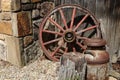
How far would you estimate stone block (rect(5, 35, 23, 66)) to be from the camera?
368cm

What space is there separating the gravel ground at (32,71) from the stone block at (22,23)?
60 cm

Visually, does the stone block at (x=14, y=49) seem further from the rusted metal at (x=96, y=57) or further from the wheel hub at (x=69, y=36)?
the rusted metal at (x=96, y=57)

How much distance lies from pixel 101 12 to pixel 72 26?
0.57 m

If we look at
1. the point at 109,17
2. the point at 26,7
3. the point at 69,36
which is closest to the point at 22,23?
the point at 26,7

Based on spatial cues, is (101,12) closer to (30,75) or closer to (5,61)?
(30,75)

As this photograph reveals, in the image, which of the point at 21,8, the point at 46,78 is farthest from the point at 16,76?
the point at 21,8

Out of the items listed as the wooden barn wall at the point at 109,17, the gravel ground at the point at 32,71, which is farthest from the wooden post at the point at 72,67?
the wooden barn wall at the point at 109,17

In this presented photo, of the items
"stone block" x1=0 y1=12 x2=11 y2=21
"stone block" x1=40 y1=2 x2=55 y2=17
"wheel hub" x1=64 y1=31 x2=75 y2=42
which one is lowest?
"wheel hub" x1=64 y1=31 x2=75 y2=42

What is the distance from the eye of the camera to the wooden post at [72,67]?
2941mm

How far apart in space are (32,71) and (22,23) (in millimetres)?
824

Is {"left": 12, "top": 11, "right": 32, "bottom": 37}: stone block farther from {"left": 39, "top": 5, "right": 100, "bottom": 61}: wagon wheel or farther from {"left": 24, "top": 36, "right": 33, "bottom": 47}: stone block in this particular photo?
{"left": 39, "top": 5, "right": 100, "bottom": 61}: wagon wheel

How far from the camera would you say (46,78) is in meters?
3.48

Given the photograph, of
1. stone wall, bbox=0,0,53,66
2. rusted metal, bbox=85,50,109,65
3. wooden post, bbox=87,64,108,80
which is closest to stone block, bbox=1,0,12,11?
stone wall, bbox=0,0,53,66

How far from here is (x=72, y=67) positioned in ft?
9.67
